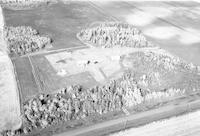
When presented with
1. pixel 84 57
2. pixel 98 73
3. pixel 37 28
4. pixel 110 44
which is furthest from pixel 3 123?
pixel 37 28

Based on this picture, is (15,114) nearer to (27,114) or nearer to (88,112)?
(27,114)

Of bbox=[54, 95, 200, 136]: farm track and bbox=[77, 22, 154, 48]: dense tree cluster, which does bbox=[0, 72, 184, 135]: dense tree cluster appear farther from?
bbox=[77, 22, 154, 48]: dense tree cluster

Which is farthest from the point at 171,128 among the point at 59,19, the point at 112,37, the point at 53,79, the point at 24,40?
the point at 59,19

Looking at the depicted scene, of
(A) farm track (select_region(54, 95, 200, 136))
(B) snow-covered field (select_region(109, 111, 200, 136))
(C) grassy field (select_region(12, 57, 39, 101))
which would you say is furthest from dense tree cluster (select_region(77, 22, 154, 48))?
(B) snow-covered field (select_region(109, 111, 200, 136))

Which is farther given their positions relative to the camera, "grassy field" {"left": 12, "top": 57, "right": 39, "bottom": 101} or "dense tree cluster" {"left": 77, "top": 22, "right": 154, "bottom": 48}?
"dense tree cluster" {"left": 77, "top": 22, "right": 154, "bottom": 48}

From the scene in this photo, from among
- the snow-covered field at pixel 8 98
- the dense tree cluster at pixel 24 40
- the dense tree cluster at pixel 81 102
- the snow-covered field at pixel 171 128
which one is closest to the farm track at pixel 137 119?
the snow-covered field at pixel 171 128
